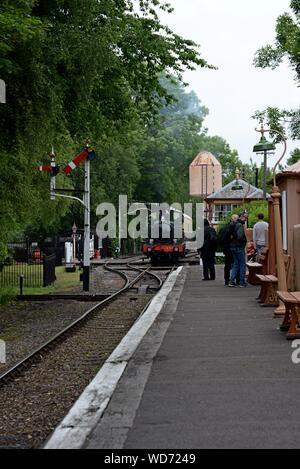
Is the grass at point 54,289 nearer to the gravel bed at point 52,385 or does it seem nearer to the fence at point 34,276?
the fence at point 34,276

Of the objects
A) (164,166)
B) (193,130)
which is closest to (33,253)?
(164,166)

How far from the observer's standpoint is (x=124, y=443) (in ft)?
17.5

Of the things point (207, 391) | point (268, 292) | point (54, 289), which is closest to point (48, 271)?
point (54, 289)

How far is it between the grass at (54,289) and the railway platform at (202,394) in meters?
9.50

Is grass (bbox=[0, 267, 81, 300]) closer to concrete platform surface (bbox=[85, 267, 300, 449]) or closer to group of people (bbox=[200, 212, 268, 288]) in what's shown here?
group of people (bbox=[200, 212, 268, 288])

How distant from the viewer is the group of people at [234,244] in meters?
17.7

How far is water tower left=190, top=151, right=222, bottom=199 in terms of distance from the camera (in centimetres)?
7019

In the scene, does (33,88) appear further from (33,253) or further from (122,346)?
(33,253)

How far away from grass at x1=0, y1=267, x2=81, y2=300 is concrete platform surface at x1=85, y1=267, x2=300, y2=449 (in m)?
9.31

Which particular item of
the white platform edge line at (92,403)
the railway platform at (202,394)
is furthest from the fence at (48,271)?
the white platform edge line at (92,403)

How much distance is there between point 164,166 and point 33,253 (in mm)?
31732

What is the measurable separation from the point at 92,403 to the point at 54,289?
65.5 feet

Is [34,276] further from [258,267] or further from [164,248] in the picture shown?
[258,267]

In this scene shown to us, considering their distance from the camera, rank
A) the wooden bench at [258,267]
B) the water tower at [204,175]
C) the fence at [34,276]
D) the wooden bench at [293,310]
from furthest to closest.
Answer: the water tower at [204,175]
the fence at [34,276]
the wooden bench at [258,267]
the wooden bench at [293,310]
